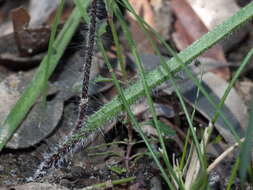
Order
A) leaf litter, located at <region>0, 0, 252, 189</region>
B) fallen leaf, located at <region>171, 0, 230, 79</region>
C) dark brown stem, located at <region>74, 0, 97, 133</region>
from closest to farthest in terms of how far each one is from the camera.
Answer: dark brown stem, located at <region>74, 0, 97, 133</region>, leaf litter, located at <region>0, 0, 252, 189</region>, fallen leaf, located at <region>171, 0, 230, 79</region>

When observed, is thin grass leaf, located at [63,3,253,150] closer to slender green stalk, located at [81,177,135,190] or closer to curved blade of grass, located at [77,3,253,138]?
curved blade of grass, located at [77,3,253,138]

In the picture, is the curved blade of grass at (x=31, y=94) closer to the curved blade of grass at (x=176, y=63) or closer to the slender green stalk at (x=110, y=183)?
the curved blade of grass at (x=176, y=63)

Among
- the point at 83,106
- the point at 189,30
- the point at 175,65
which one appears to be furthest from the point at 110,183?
the point at 189,30

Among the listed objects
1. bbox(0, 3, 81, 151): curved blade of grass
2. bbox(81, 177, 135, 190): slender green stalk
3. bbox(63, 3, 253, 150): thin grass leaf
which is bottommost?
bbox(81, 177, 135, 190): slender green stalk

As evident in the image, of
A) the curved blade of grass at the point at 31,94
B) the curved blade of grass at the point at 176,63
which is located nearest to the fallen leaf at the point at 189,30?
the curved blade of grass at the point at 31,94

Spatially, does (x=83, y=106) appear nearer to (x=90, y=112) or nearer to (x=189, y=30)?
(x=90, y=112)

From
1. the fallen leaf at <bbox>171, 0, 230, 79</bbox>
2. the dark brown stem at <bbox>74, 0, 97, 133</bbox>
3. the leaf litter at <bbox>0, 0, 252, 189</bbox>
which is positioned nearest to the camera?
the dark brown stem at <bbox>74, 0, 97, 133</bbox>

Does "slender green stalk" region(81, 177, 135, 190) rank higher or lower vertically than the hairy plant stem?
lower

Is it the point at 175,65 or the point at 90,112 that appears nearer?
the point at 175,65

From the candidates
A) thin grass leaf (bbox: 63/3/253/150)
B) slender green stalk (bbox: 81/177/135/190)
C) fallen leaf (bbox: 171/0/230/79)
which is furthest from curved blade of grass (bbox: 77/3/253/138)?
fallen leaf (bbox: 171/0/230/79)
